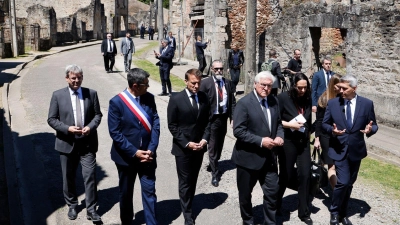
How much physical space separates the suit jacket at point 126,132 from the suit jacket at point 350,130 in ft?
7.01

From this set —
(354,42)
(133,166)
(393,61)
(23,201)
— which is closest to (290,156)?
(133,166)

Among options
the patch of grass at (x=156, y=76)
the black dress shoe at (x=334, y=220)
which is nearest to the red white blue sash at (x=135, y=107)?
the black dress shoe at (x=334, y=220)

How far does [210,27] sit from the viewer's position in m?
22.1

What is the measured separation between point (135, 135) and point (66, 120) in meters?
1.07

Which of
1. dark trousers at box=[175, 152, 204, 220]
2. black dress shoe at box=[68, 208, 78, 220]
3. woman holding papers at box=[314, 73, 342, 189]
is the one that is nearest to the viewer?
dark trousers at box=[175, 152, 204, 220]

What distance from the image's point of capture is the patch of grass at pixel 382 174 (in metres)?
7.33

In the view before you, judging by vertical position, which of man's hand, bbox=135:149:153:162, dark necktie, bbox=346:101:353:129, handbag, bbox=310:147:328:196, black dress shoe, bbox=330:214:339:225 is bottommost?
black dress shoe, bbox=330:214:339:225

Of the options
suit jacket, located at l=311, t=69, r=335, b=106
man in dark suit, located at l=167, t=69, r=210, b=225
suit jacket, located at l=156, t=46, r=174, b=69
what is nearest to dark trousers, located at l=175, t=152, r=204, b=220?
man in dark suit, located at l=167, t=69, r=210, b=225

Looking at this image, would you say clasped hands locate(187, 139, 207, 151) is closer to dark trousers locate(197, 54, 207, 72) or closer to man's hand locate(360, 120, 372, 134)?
man's hand locate(360, 120, 372, 134)

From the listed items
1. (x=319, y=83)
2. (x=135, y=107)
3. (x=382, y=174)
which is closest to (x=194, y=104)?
(x=135, y=107)

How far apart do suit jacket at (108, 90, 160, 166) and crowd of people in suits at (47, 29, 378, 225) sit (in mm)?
11

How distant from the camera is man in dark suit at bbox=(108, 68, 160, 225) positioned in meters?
5.25

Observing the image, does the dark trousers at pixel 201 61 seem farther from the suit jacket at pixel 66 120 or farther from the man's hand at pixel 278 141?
the man's hand at pixel 278 141

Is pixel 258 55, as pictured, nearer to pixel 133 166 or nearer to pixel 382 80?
pixel 382 80
